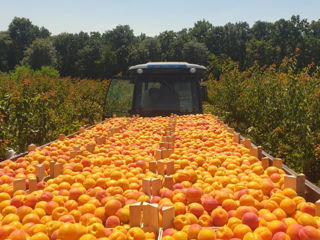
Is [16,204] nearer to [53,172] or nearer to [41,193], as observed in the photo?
[41,193]

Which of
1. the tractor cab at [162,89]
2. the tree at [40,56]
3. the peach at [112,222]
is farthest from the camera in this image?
the tree at [40,56]

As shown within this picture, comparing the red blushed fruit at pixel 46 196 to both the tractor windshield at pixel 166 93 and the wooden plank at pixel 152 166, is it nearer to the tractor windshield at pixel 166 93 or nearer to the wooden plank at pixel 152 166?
the wooden plank at pixel 152 166

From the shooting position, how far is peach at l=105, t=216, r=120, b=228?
2.09 m

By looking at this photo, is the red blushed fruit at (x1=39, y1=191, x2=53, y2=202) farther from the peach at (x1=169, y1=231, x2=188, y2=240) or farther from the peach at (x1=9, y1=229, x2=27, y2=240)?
the peach at (x1=169, y1=231, x2=188, y2=240)

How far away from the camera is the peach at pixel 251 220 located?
1987 millimetres

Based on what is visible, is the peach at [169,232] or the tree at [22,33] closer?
the peach at [169,232]

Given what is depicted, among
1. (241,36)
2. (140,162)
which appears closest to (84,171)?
(140,162)

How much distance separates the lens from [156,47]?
65.2 m

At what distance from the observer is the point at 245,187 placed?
106 inches

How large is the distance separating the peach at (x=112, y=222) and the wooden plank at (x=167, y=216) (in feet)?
1.10

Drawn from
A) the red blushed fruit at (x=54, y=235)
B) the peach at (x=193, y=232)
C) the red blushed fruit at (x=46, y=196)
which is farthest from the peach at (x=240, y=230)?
the red blushed fruit at (x=46, y=196)

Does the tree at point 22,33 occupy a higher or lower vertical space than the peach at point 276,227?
higher

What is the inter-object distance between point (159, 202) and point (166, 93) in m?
5.32

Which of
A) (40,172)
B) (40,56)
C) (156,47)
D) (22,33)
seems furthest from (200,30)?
(40,172)
